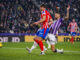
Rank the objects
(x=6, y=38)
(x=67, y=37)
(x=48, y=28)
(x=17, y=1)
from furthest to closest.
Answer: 1. (x=17, y=1)
2. (x=67, y=37)
3. (x=6, y=38)
4. (x=48, y=28)

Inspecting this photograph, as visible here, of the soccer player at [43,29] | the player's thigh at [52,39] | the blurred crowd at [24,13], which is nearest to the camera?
the soccer player at [43,29]

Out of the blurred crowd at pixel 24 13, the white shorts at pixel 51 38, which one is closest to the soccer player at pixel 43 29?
the white shorts at pixel 51 38

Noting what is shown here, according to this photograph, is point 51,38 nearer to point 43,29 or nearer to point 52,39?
point 52,39

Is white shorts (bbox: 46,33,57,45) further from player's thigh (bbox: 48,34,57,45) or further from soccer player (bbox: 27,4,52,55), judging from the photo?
soccer player (bbox: 27,4,52,55)

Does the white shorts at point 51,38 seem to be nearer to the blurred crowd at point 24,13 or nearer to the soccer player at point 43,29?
the soccer player at point 43,29

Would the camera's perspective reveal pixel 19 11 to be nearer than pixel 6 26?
No

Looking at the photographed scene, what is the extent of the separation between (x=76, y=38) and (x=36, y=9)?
641 cm

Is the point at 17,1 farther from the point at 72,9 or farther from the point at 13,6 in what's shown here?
the point at 72,9

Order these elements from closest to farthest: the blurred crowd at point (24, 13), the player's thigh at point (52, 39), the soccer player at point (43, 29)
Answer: the soccer player at point (43, 29), the player's thigh at point (52, 39), the blurred crowd at point (24, 13)

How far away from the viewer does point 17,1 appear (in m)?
34.5

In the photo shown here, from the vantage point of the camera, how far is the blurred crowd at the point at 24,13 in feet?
102

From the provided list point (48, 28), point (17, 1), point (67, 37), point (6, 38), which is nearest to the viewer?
point (48, 28)

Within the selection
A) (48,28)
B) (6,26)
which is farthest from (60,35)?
(48,28)

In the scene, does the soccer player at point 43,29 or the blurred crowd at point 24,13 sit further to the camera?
the blurred crowd at point 24,13
